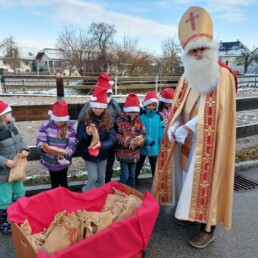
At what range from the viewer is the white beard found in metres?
2.56

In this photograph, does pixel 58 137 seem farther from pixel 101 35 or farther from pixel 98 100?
pixel 101 35

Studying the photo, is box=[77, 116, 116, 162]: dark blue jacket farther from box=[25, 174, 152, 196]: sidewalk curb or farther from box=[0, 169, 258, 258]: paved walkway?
box=[0, 169, 258, 258]: paved walkway

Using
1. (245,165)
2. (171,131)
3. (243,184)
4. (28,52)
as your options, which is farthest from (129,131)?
(28,52)

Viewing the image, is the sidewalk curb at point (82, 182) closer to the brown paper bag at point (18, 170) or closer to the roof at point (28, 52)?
the brown paper bag at point (18, 170)

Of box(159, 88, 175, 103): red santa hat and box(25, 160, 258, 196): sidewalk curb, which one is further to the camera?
box(159, 88, 175, 103): red santa hat

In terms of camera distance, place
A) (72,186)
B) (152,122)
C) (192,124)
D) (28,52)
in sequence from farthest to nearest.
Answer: (28,52)
(72,186)
(152,122)
(192,124)

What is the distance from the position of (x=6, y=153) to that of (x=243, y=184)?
3.40 meters

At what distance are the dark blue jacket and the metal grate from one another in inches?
82.0

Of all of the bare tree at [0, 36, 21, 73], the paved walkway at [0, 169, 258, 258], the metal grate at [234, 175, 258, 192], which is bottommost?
the paved walkway at [0, 169, 258, 258]

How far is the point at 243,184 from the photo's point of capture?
428 cm

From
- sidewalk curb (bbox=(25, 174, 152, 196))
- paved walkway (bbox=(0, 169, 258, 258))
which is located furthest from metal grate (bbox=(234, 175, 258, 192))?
sidewalk curb (bbox=(25, 174, 152, 196))

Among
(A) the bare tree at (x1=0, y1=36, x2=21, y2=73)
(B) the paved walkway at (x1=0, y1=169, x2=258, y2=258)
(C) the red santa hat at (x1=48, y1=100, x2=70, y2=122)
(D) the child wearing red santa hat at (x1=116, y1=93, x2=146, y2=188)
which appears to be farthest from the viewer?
(A) the bare tree at (x1=0, y1=36, x2=21, y2=73)

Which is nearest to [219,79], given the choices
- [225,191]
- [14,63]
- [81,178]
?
[225,191]

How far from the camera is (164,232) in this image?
301 cm
